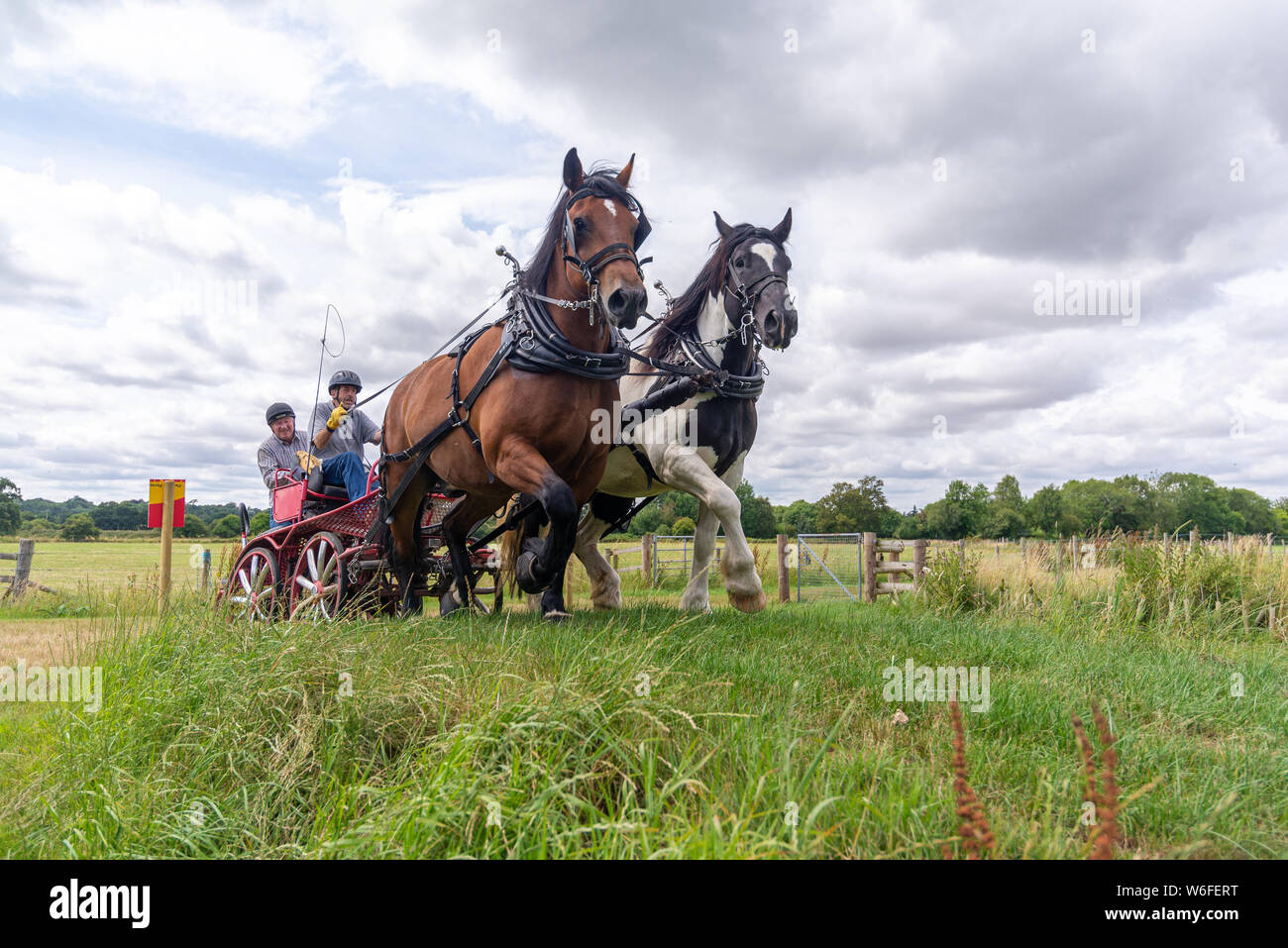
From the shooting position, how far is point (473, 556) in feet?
21.9

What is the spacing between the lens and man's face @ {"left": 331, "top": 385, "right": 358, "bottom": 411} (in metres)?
7.50

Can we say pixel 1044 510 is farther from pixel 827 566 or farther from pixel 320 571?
pixel 320 571

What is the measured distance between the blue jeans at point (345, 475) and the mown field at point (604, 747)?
78.6 inches

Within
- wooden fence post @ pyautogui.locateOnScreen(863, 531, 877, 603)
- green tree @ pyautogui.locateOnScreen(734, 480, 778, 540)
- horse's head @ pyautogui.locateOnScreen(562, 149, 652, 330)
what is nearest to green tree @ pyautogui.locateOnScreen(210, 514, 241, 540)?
horse's head @ pyautogui.locateOnScreen(562, 149, 652, 330)

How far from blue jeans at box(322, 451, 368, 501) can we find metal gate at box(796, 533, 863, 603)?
970 cm

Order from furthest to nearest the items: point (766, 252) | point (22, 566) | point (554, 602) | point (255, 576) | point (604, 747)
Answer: point (22, 566) < point (255, 576) < point (766, 252) < point (554, 602) < point (604, 747)

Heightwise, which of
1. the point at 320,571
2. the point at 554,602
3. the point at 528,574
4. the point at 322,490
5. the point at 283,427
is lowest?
the point at 554,602

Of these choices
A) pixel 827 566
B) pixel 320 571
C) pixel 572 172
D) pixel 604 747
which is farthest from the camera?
pixel 827 566

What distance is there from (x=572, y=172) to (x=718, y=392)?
1.83m

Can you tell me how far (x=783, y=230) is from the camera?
18.2 ft

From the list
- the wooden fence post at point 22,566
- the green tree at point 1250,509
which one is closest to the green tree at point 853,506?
the wooden fence post at point 22,566

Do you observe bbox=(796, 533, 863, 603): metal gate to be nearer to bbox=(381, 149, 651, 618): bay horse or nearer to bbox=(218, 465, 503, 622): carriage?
bbox=(218, 465, 503, 622): carriage

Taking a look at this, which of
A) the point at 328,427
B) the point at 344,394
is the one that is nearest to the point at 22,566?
the point at 344,394
